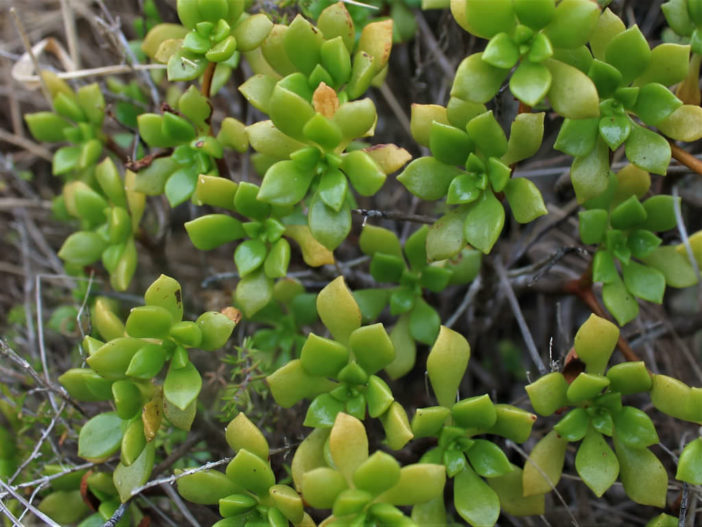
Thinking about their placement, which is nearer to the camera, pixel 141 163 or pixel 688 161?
pixel 688 161

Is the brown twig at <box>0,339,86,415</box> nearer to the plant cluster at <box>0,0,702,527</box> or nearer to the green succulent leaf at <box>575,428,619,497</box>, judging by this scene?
the plant cluster at <box>0,0,702,527</box>

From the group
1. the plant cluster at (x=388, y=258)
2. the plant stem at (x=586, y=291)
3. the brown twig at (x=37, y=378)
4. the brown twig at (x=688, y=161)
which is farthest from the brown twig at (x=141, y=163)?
the brown twig at (x=688, y=161)

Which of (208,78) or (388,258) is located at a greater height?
(208,78)

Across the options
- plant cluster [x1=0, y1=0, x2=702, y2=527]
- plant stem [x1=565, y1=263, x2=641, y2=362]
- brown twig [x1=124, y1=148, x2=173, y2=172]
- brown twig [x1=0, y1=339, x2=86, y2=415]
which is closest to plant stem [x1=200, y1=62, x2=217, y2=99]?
plant cluster [x1=0, y1=0, x2=702, y2=527]

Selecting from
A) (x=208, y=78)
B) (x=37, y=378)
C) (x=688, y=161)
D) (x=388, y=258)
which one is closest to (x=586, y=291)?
(x=688, y=161)

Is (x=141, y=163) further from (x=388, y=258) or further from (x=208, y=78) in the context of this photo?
(x=388, y=258)

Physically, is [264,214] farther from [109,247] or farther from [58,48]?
[58,48]

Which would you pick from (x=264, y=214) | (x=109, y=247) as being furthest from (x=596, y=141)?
(x=109, y=247)

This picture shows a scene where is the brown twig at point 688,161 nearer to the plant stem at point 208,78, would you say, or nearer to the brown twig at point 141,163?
the plant stem at point 208,78
